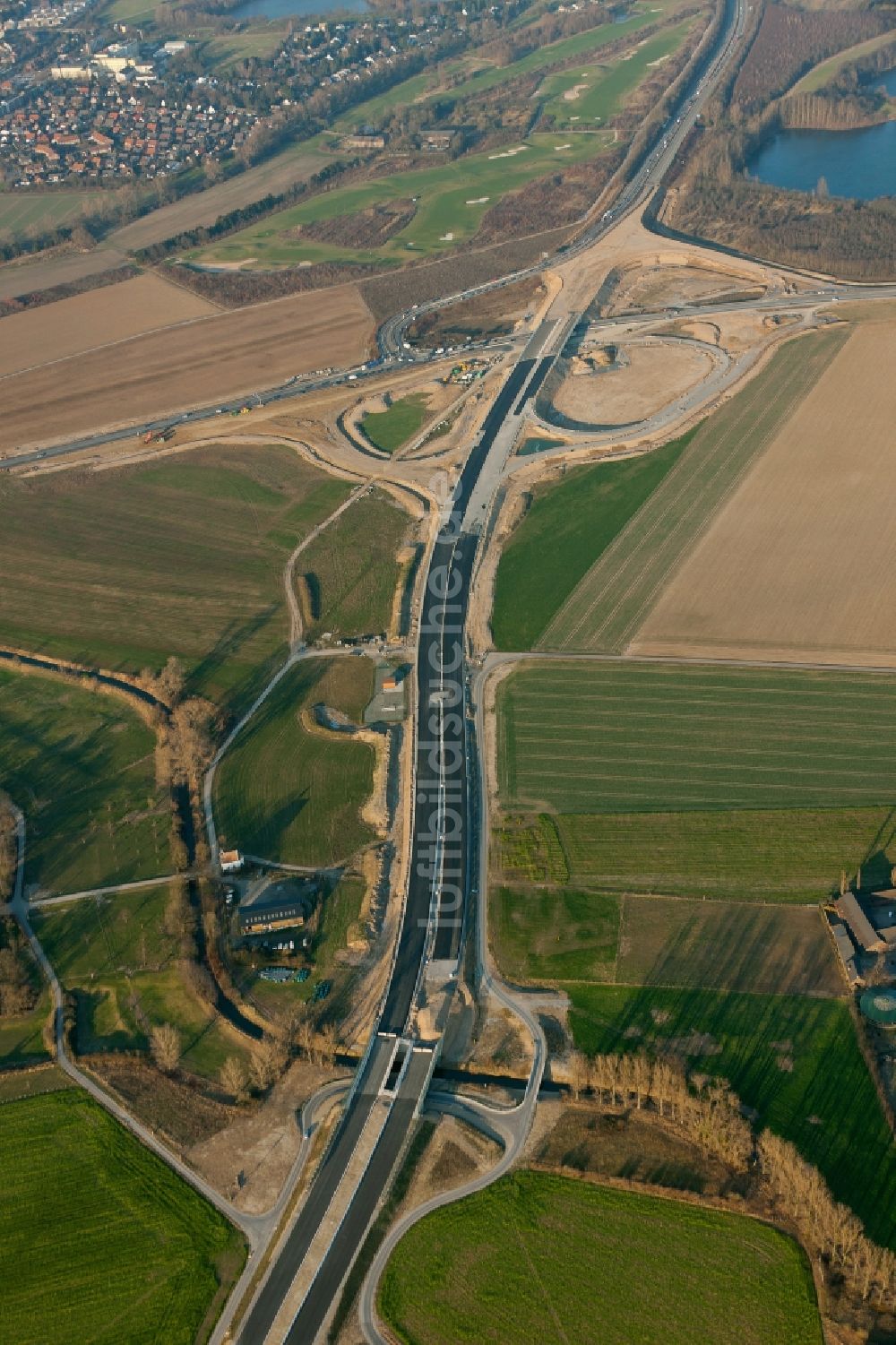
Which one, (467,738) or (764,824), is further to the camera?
(467,738)

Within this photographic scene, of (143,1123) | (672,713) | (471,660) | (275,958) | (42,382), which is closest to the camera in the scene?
(143,1123)

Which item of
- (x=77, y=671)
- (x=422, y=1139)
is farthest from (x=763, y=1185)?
(x=77, y=671)

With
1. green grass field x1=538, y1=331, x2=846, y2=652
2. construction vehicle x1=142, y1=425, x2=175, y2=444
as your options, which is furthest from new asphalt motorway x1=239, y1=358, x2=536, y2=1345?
construction vehicle x1=142, y1=425, x2=175, y2=444

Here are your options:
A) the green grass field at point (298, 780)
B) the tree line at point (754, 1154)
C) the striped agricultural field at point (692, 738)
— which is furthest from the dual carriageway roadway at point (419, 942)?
the green grass field at point (298, 780)

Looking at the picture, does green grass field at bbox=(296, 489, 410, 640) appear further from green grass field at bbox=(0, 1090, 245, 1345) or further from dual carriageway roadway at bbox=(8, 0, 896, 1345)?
green grass field at bbox=(0, 1090, 245, 1345)

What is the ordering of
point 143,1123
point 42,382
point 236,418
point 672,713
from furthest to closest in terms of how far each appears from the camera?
point 42,382 → point 236,418 → point 672,713 → point 143,1123

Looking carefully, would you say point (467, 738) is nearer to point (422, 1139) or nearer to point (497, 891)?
point (497, 891)

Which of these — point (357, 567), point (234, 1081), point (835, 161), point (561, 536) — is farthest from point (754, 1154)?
point (835, 161)
